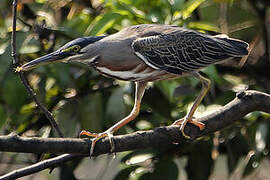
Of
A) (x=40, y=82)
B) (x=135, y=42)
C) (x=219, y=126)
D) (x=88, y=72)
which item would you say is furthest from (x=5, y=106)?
(x=219, y=126)

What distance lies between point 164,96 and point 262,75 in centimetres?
55

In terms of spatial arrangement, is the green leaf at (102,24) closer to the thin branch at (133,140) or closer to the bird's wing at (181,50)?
the bird's wing at (181,50)

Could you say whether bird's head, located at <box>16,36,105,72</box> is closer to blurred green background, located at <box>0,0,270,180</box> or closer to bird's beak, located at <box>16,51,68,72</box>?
bird's beak, located at <box>16,51,68,72</box>

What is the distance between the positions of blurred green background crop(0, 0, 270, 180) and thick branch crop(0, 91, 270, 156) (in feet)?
1.43

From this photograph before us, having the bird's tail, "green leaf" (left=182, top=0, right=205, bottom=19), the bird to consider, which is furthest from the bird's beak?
"green leaf" (left=182, top=0, right=205, bottom=19)

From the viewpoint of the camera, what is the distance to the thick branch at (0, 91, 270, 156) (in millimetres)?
1441

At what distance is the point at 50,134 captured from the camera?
2.43 m

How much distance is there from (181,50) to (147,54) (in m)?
0.15

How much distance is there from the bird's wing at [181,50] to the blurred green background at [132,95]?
1.03ft

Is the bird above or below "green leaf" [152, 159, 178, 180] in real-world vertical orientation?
above

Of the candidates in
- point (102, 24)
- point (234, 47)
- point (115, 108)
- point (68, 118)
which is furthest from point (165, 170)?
point (234, 47)

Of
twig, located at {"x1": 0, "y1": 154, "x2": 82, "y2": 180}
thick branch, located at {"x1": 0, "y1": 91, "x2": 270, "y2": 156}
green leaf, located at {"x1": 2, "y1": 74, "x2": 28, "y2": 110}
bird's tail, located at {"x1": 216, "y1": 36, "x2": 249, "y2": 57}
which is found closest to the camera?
thick branch, located at {"x1": 0, "y1": 91, "x2": 270, "y2": 156}

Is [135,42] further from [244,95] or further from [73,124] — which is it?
[73,124]

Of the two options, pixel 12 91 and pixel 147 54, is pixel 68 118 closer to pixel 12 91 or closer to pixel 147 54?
pixel 12 91
